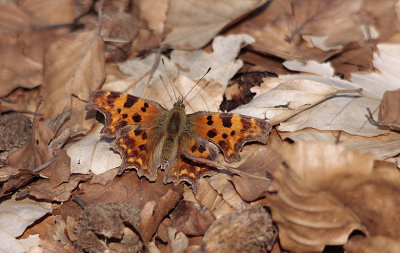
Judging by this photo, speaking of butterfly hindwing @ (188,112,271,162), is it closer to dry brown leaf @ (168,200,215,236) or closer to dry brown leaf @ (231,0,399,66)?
dry brown leaf @ (168,200,215,236)

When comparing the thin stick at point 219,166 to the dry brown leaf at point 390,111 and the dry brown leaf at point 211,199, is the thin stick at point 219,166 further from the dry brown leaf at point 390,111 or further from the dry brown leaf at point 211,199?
the dry brown leaf at point 390,111

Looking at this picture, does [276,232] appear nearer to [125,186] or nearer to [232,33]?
[125,186]

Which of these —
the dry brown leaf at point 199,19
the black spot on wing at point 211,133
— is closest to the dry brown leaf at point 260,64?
the dry brown leaf at point 199,19

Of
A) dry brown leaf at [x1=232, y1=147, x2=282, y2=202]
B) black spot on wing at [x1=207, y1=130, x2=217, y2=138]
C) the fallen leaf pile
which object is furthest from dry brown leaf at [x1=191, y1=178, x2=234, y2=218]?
black spot on wing at [x1=207, y1=130, x2=217, y2=138]

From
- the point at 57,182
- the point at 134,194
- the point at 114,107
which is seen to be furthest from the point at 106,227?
the point at 114,107

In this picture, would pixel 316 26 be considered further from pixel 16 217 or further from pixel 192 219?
pixel 16 217
